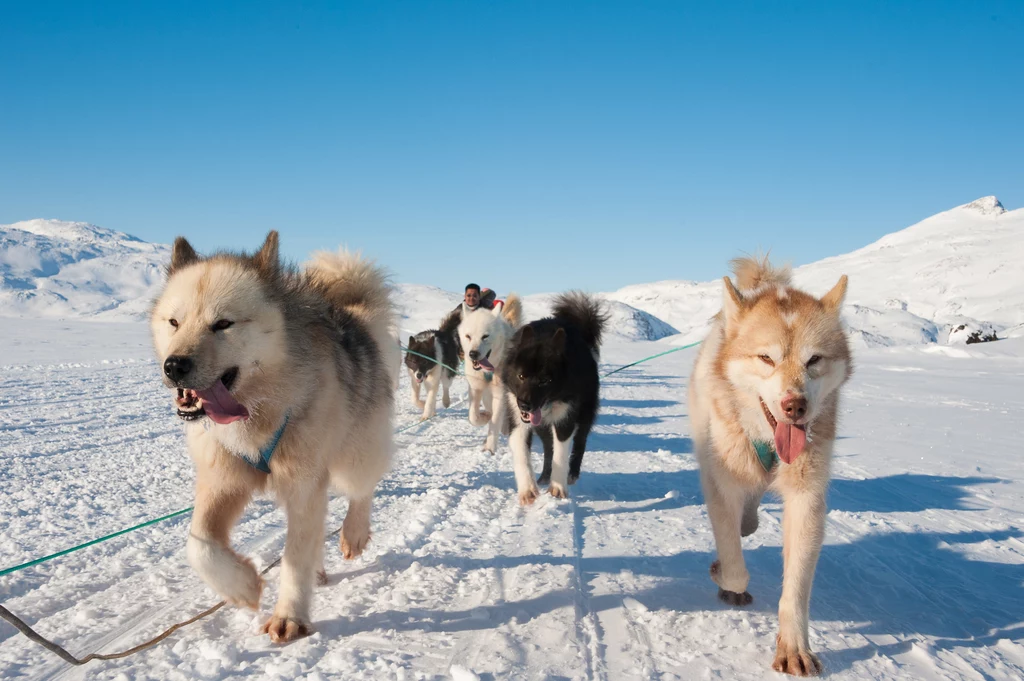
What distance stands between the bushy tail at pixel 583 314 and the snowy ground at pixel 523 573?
3.94 feet

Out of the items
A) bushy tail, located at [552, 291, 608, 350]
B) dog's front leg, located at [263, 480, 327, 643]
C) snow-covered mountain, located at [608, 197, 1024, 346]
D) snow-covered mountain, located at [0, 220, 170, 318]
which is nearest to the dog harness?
dog's front leg, located at [263, 480, 327, 643]

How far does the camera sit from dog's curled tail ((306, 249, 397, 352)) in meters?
3.80

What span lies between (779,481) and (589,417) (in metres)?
2.90

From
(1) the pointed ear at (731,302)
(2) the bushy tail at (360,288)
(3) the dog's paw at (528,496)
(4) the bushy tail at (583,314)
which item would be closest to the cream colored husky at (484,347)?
(4) the bushy tail at (583,314)

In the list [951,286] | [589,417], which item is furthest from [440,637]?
[951,286]

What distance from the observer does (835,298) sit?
9.12ft

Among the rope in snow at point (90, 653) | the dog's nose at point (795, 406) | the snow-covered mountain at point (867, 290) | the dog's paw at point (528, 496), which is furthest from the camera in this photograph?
the snow-covered mountain at point (867, 290)

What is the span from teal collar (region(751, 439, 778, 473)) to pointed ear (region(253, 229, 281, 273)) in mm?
2143

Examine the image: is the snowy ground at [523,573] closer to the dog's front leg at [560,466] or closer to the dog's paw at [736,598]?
the dog's paw at [736,598]

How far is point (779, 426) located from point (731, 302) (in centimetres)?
65

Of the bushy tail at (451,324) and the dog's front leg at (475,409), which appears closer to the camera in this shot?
the dog's front leg at (475,409)

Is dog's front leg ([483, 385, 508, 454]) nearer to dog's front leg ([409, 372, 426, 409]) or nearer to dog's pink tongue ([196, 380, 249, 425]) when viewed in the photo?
dog's front leg ([409, 372, 426, 409])

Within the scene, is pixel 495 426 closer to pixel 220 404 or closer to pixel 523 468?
pixel 523 468

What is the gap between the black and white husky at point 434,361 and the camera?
8477 mm
